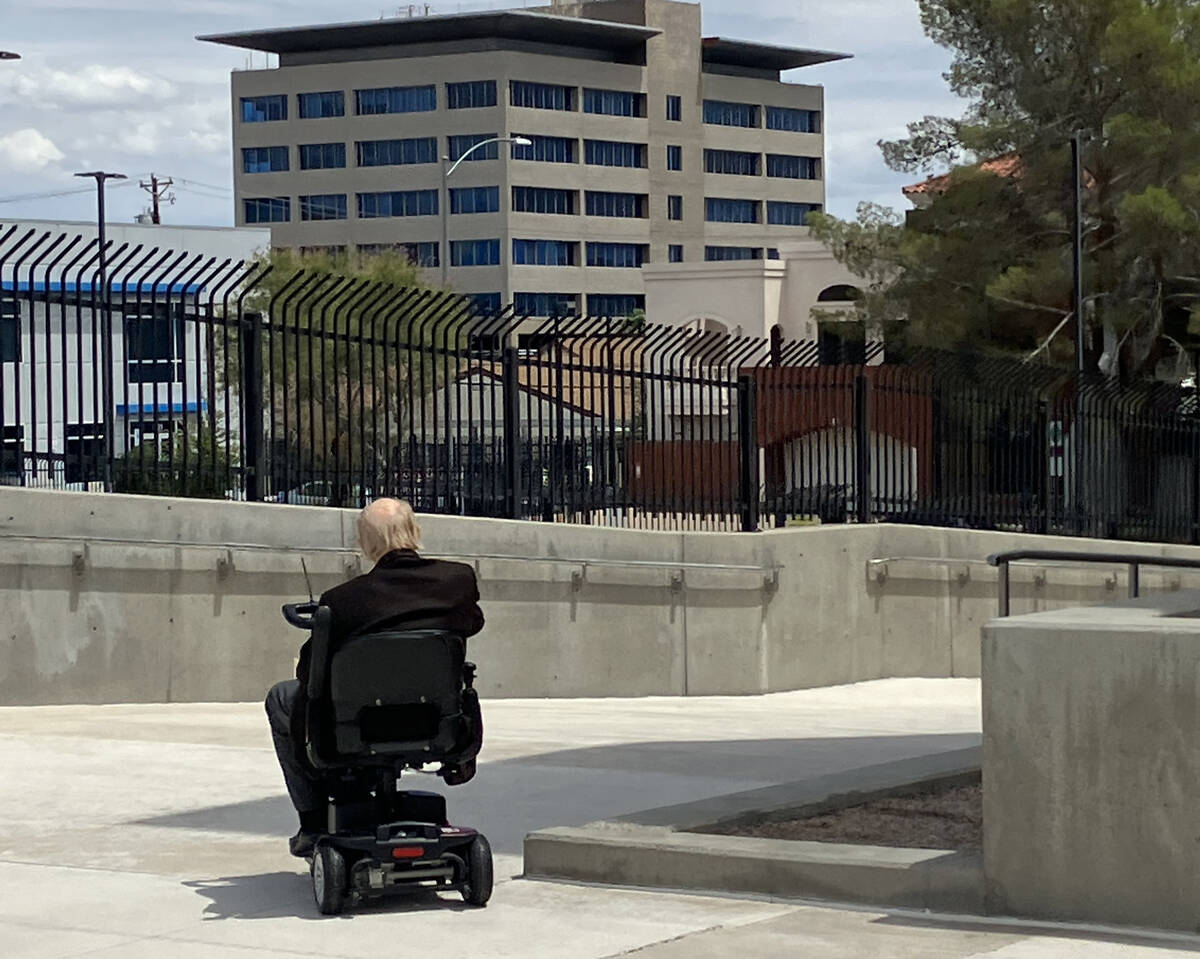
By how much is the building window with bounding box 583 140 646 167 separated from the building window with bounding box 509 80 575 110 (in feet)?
7.96

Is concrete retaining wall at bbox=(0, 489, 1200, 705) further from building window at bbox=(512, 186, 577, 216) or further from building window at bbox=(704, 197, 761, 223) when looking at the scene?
building window at bbox=(704, 197, 761, 223)

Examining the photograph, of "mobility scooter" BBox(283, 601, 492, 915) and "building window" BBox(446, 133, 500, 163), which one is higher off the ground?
"building window" BBox(446, 133, 500, 163)

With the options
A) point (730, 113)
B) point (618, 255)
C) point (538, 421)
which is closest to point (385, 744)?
point (538, 421)

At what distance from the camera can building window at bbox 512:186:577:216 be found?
113125mm

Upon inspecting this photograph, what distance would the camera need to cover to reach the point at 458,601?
716cm

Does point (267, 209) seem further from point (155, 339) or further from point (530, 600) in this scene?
point (155, 339)

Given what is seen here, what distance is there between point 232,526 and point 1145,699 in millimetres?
7863

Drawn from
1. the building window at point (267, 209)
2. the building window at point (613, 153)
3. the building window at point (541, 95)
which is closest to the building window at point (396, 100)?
the building window at point (541, 95)

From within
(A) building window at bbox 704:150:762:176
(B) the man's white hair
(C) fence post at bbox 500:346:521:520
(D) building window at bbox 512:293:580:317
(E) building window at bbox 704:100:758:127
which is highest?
(E) building window at bbox 704:100:758:127

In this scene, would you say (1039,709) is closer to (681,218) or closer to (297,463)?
(297,463)

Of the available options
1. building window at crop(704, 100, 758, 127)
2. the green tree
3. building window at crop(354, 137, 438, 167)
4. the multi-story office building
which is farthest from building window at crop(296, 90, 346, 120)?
the green tree

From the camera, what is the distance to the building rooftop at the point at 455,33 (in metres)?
112

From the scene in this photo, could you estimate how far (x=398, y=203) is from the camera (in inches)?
4599

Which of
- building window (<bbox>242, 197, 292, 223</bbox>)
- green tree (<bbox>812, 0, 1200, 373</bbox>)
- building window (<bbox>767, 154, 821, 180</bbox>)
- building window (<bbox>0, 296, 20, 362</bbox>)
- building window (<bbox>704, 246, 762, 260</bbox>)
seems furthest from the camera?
building window (<bbox>767, 154, 821, 180</bbox>)
